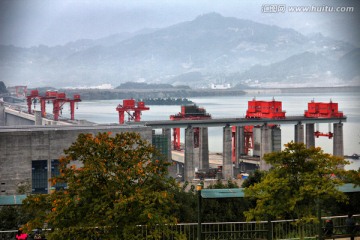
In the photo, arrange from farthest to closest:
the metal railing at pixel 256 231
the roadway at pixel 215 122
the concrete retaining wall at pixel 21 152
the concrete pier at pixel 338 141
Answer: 1. the concrete pier at pixel 338 141
2. the roadway at pixel 215 122
3. the concrete retaining wall at pixel 21 152
4. the metal railing at pixel 256 231

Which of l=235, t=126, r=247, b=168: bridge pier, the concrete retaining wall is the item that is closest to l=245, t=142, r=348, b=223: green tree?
the concrete retaining wall

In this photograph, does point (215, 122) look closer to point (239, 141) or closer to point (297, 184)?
point (239, 141)

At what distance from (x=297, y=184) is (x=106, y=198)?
273cm

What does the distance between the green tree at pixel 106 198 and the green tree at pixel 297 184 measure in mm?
1413

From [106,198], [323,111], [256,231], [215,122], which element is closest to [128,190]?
[106,198]

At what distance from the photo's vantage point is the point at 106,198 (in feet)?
25.1

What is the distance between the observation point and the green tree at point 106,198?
24.7 ft

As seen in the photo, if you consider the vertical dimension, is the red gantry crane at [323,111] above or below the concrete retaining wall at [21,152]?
above

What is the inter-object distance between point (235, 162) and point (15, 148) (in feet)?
70.7

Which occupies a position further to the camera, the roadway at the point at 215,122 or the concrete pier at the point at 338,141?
the concrete pier at the point at 338,141

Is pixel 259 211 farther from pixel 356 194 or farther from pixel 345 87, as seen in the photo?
pixel 345 87

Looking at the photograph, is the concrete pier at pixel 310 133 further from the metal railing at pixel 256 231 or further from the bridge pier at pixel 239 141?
the metal railing at pixel 256 231

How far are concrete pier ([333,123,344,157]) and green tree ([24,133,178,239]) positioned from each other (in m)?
39.5

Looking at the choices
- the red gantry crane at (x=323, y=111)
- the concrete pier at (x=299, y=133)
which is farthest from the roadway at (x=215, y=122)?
the red gantry crane at (x=323, y=111)
